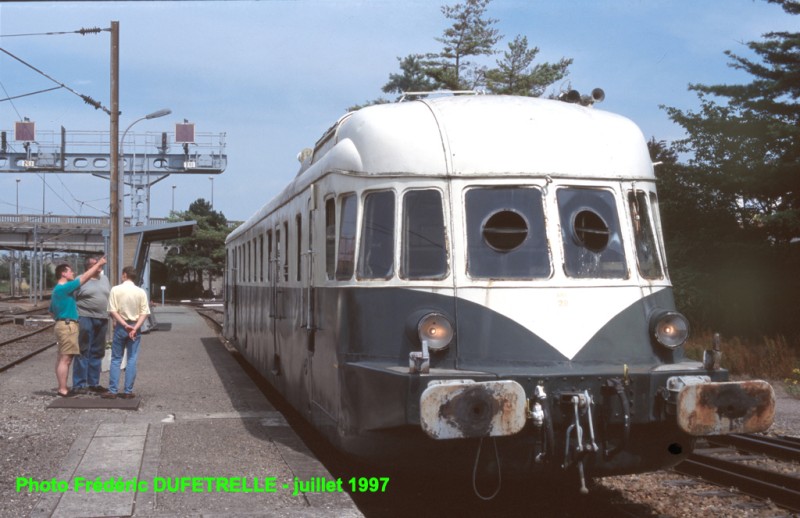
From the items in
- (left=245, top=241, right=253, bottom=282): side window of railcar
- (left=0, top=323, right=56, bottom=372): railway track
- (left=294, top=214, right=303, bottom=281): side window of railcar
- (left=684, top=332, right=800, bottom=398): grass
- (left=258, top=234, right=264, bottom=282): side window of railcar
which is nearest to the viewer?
(left=294, top=214, right=303, bottom=281): side window of railcar

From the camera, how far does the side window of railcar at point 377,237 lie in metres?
6.79

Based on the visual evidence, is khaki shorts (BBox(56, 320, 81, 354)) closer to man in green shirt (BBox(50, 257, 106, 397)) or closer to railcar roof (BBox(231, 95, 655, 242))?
man in green shirt (BBox(50, 257, 106, 397))

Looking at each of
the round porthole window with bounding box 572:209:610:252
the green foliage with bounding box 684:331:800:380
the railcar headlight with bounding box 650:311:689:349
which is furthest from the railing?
the railcar headlight with bounding box 650:311:689:349

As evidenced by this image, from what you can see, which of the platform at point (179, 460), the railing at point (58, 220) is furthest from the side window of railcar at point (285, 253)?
the railing at point (58, 220)

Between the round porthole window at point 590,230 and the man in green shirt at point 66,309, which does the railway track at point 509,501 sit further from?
the man in green shirt at point 66,309

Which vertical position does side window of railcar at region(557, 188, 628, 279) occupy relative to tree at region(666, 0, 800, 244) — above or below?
below

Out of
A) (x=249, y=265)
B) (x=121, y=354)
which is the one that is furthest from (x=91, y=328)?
(x=249, y=265)

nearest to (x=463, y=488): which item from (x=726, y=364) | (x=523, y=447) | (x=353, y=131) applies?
(x=523, y=447)

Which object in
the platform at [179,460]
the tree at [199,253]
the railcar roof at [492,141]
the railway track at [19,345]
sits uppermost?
the tree at [199,253]

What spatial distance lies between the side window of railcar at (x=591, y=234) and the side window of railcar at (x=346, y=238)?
1471 mm

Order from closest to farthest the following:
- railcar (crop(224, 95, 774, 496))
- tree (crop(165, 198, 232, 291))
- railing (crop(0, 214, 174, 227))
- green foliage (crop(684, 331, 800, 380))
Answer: railcar (crop(224, 95, 774, 496)) < green foliage (crop(684, 331, 800, 380)) < railing (crop(0, 214, 174, 227)) < tree (crop(165, 198, 232, 291))

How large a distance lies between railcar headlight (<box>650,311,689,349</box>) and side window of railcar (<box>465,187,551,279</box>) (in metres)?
0.81

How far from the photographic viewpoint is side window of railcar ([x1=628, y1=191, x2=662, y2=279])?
6953 millimetres

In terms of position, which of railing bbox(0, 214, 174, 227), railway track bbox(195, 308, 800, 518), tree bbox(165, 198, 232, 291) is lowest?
railway track bbox(195, 308, 800, 518)
